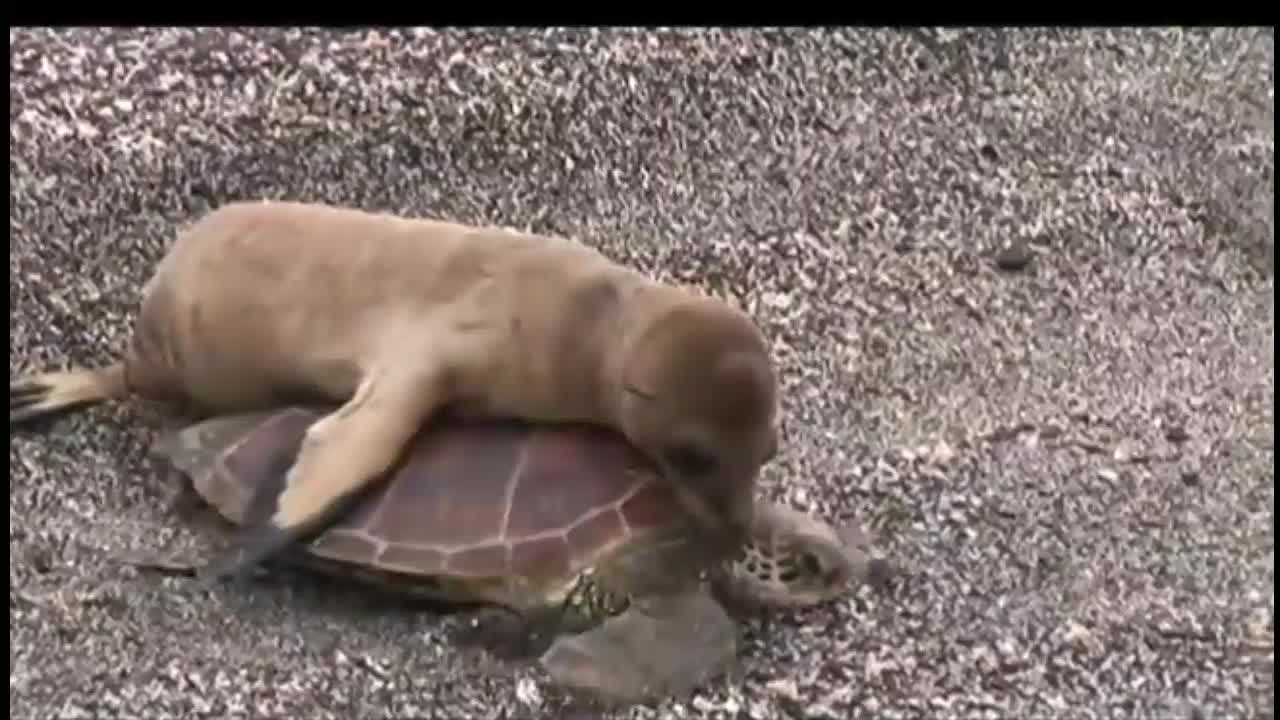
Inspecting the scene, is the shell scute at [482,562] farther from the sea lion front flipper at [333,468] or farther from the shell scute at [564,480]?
the sea lion front flipper at [333,468]

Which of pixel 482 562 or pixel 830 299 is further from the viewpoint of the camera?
pixel 830 299

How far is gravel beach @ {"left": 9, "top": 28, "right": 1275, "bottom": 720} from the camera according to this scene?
2.23 meters

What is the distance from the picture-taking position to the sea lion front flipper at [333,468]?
7.55 feet

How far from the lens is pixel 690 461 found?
2.26m

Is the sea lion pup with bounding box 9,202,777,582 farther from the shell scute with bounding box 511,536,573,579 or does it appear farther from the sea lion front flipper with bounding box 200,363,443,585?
the shell scute with bounding box 511,536,573,579

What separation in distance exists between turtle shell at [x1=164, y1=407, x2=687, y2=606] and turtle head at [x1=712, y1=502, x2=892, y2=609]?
0.11 m

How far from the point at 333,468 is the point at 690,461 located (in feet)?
1.16

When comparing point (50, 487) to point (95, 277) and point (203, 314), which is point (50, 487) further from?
point (95, 277)

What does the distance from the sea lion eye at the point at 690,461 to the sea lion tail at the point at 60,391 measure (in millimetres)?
764

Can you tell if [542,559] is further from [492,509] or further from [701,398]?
[701,398]

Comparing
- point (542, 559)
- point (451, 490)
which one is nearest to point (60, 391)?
point (451, 490)

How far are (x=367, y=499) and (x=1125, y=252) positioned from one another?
1.33 m

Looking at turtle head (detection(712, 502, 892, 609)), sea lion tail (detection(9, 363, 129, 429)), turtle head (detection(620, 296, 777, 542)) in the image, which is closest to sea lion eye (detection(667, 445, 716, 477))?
turtle head (detection(620, 296, 777, 542))

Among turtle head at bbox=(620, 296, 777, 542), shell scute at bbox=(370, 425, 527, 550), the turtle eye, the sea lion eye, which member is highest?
turtle head at bbox=(620, 296, 777, 542)
